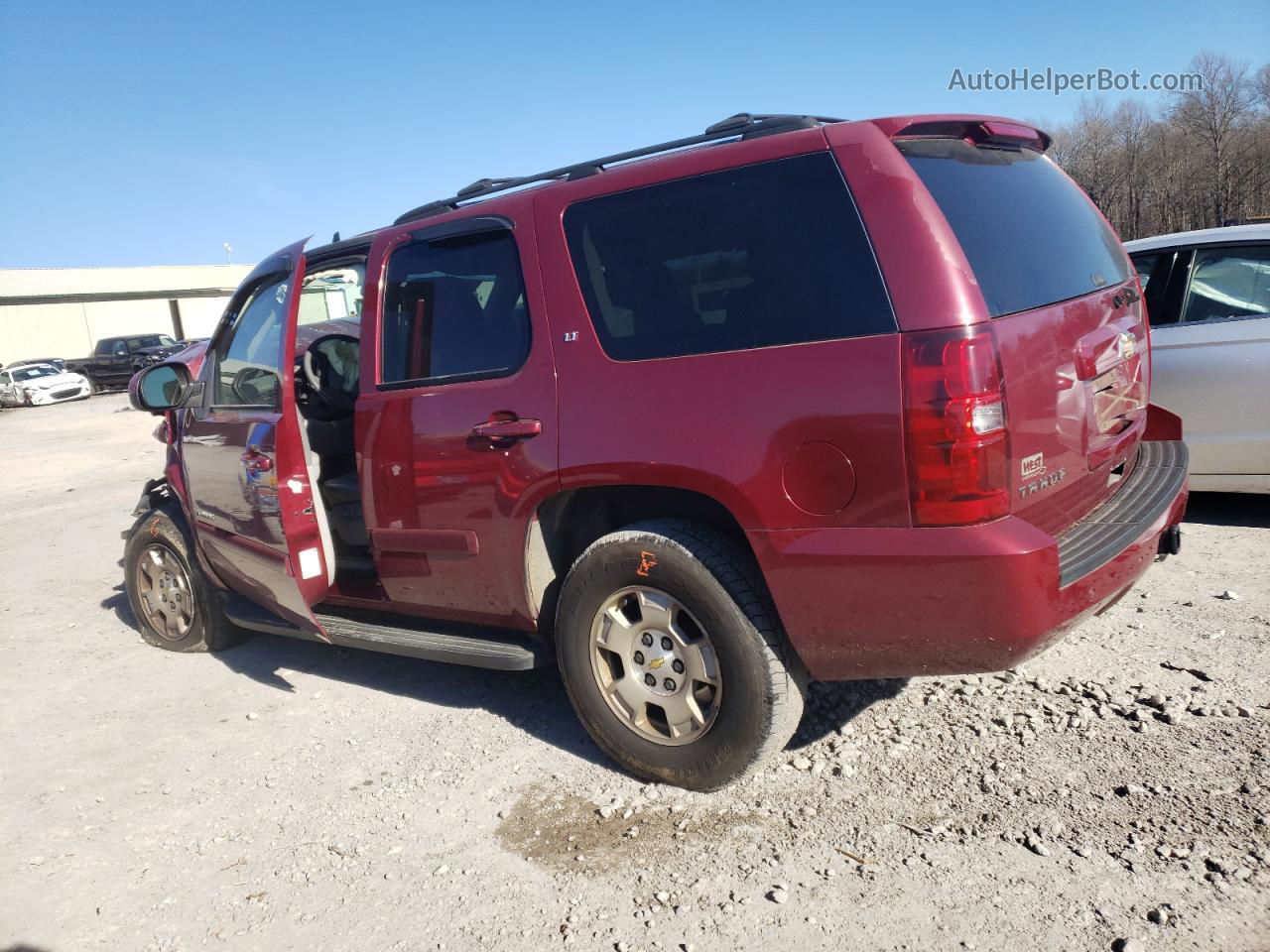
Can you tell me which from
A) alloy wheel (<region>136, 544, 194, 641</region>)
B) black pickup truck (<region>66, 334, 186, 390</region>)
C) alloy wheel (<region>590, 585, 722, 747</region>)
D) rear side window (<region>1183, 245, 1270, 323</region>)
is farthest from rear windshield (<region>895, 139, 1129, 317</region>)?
black pickup truck (<region>66, 334, 186, 390</region>)

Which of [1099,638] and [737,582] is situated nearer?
[737,582]

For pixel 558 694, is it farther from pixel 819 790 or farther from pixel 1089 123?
pixel 1089 123

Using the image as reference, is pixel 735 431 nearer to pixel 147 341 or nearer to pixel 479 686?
pixel 479 686

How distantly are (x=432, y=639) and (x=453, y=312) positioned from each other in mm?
1296

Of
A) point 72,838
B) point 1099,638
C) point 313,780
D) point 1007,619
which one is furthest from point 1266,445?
point 72,838

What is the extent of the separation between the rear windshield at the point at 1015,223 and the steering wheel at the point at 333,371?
2801mm

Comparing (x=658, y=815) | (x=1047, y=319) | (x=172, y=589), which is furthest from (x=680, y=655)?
(x=172, y=589)

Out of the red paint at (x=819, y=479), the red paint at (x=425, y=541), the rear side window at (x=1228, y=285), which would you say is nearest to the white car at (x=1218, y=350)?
the rear side window at (x=1228, y=285)

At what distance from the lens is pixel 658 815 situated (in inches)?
125

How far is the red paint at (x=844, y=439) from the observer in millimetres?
2596

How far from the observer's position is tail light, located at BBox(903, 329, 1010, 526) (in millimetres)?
2533

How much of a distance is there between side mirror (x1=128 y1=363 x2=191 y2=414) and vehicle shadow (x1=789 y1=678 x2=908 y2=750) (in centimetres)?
347

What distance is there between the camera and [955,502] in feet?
8.44

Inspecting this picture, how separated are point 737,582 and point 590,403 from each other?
763 millimetres
